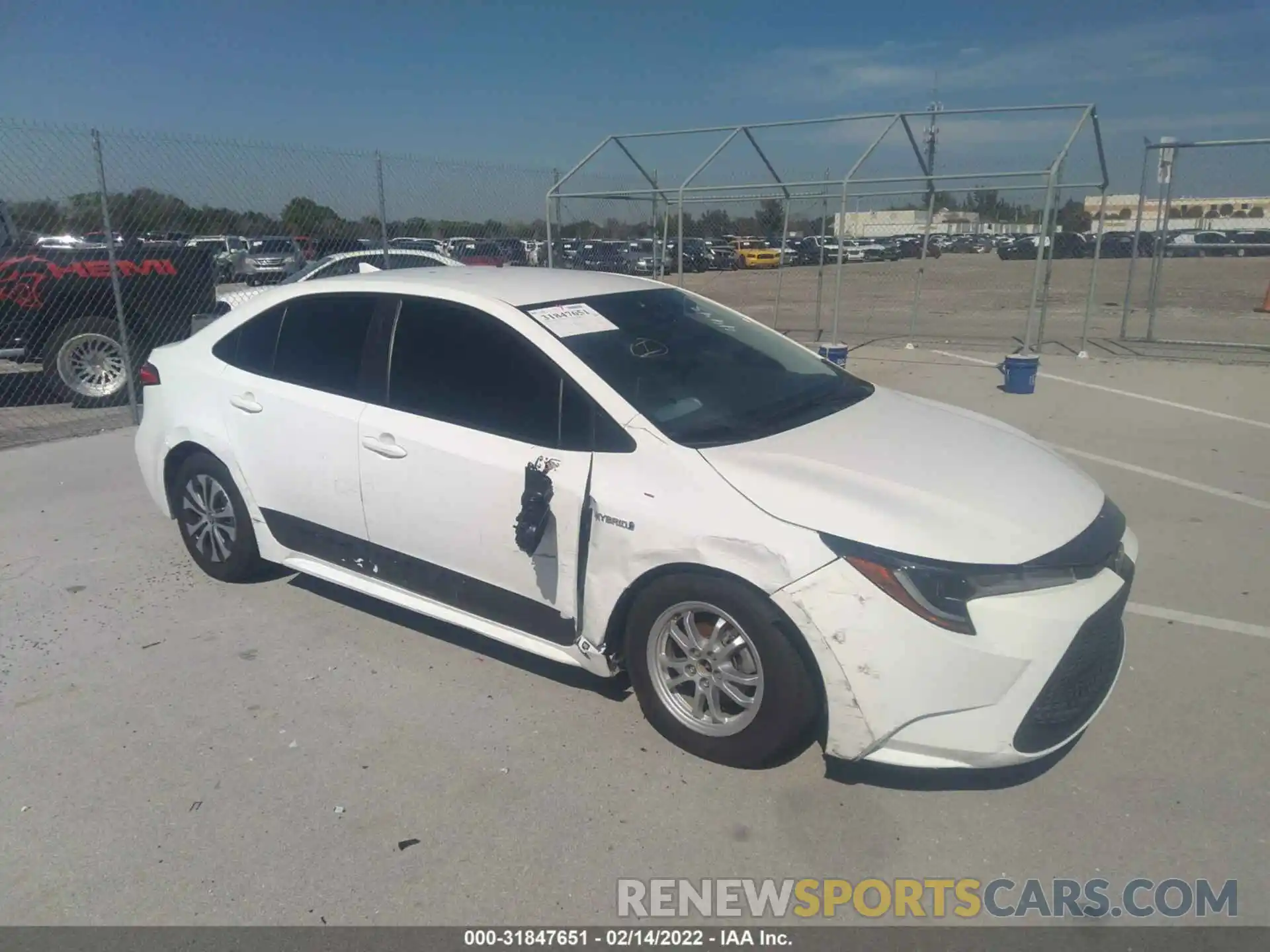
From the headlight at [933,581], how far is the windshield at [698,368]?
737mm

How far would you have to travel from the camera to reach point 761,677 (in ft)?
9.50

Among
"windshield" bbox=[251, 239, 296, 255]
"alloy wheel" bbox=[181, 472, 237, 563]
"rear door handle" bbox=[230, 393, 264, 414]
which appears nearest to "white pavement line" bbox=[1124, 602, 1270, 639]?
"rear door handle" bbox=[230, 393, 264, 414]

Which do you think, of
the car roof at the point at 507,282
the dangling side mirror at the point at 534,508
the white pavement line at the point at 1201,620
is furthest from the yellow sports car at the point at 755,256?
the dangling side mirror at the point at 534,508

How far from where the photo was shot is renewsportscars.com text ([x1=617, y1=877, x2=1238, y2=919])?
→ 254cm

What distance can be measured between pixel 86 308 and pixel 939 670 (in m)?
9.42

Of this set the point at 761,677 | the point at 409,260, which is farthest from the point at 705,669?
the point at 409,260

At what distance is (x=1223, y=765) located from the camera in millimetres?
3105

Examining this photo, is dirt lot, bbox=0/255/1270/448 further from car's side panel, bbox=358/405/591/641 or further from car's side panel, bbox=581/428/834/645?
car's side panel, bbox=581/428/834/645

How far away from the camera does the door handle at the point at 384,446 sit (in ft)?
12.0

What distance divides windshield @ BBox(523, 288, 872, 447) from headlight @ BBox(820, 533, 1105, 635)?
2.42 ft

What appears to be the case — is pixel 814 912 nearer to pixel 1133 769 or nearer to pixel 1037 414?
pixel 1133 769

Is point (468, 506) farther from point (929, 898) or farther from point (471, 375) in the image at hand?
point (929, 898)

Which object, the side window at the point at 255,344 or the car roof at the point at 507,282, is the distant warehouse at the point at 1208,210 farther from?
the side window at the point at 255,344

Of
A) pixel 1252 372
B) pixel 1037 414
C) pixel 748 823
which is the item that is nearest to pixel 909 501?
pixel 748 823
